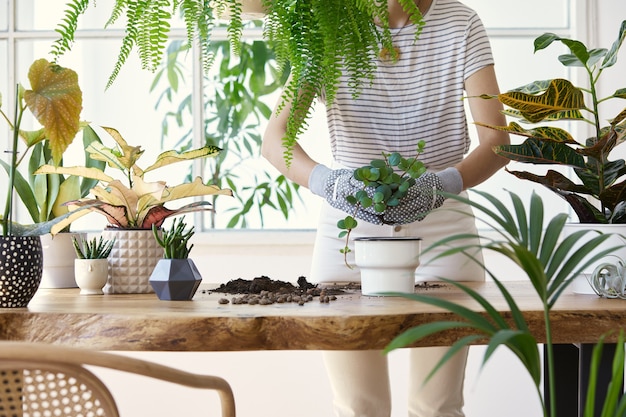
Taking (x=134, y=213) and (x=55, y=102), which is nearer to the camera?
(x=55, y=102)

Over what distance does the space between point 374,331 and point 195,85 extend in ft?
8.27

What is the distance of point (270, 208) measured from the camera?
138 inches

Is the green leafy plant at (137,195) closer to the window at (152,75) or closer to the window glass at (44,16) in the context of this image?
the window at (152,75)

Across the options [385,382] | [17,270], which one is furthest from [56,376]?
[385,382]

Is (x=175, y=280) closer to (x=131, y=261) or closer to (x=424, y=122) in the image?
(x=131, y=261)

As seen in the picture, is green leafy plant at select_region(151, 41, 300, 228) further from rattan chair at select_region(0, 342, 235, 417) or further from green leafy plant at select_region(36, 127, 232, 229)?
rattan chair at select_region(0, 342, 235, 417)

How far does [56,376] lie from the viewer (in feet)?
2.88

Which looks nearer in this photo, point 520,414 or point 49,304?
point 49,304

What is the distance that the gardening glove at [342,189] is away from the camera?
1.53 metres

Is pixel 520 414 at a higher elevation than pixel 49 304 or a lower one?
lower

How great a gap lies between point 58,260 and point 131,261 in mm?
259

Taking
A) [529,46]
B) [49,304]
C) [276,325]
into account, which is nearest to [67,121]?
[49,304]

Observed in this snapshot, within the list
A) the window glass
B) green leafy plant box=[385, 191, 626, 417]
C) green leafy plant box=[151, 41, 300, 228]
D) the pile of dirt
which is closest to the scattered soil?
the pile of dirt

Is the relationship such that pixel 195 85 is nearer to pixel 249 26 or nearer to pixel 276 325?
pixel 249 26
